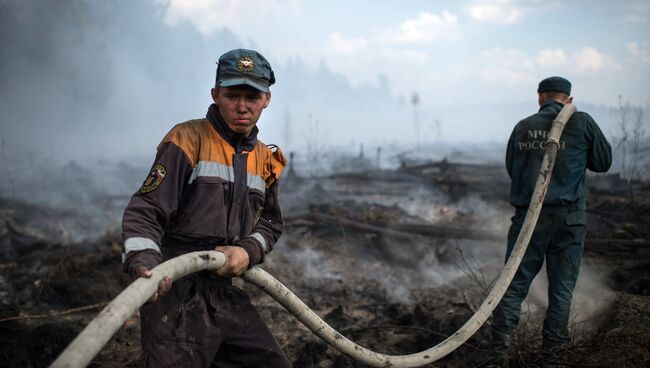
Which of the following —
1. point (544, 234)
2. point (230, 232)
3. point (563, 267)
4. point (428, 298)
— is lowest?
point (428, 298)

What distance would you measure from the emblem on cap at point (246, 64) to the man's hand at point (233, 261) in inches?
33.9

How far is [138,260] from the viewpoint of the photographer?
1666 mm

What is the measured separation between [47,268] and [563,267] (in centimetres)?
642

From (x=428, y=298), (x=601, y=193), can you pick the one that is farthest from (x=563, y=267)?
(x=601, y=193)

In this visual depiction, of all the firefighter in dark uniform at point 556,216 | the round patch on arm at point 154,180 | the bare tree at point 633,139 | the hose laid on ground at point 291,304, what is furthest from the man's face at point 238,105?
the bare tree at point 633,139

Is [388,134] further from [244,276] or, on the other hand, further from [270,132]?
[244,276]

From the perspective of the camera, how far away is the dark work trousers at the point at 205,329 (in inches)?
76.5

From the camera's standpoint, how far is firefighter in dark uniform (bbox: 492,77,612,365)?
11.0 ft

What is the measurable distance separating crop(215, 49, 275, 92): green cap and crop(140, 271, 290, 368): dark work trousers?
37.1 inches

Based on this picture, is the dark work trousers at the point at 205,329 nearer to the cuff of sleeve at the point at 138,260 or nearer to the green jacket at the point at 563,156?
the cuff of sleeve at the point at 138,260

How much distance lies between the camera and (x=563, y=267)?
3408 millimetres

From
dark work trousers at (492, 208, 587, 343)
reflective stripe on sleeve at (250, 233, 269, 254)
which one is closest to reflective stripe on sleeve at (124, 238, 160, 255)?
reflective stripe on sleeve at (250, 233, 269, 254)

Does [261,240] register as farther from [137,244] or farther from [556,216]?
[556,216]

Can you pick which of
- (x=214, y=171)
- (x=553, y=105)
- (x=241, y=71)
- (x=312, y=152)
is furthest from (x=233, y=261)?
(x=312, y=152)
